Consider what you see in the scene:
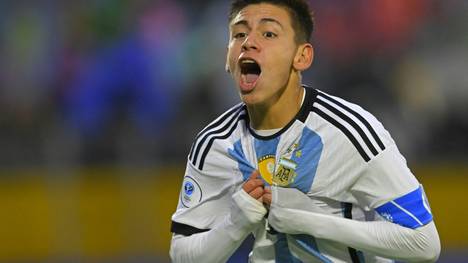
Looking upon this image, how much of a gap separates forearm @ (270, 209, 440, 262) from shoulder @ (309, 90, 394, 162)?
0.26 m

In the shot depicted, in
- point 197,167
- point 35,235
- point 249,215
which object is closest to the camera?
point 249,215

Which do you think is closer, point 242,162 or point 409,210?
point 409,210

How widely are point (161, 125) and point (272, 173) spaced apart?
432 cm

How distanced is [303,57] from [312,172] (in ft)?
1.53

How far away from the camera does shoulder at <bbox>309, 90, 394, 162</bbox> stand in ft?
12.8

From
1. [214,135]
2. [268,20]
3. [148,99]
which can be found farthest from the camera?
[148,99]

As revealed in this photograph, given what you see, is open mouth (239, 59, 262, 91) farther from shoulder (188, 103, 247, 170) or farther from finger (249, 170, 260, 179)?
finger (249, 170, 260, 179)

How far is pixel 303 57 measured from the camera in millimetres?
4180

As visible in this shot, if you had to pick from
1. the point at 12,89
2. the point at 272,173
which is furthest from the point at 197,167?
the point at 12,89

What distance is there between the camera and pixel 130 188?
27.6ft

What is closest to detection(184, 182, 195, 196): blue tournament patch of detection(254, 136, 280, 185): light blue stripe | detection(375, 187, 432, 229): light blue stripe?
detection(254, 136, 280, 185): light blue stripe

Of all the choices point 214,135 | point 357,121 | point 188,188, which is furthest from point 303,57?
point 188,188

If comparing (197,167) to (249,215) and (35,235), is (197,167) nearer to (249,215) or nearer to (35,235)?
(249,215)

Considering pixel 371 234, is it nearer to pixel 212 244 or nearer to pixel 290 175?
pixel 290 175
